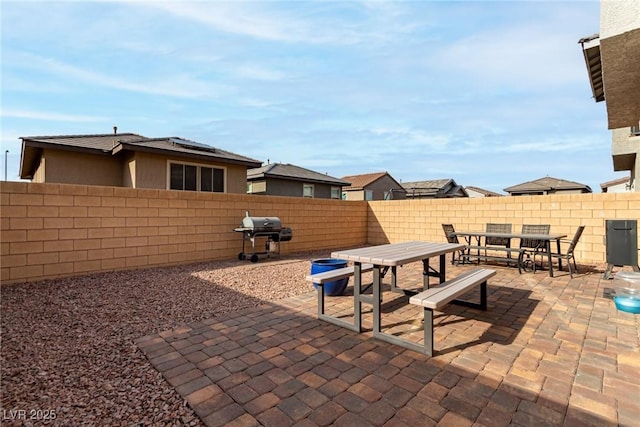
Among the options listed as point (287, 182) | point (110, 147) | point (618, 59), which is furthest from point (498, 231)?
point (110, 147)

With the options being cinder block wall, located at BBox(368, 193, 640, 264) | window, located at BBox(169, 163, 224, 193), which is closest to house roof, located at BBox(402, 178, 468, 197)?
cinder block wall, located at BBox(368, 193, 640, 264)

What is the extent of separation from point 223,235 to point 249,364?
17.2 feet

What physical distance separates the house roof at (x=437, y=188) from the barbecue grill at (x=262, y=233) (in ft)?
69.5

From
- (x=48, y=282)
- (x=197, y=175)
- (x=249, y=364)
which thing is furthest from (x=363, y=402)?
(x=197, y=175)

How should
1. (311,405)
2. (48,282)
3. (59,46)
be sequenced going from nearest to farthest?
1. (311,405)
2. (48,282)
3. (59,46)

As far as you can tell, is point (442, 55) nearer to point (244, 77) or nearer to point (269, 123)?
point (244, 77)

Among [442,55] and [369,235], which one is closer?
[442,55]

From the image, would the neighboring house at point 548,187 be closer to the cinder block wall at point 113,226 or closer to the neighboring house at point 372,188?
the neighboring house at point 372,188

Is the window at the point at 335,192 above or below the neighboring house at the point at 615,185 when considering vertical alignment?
below

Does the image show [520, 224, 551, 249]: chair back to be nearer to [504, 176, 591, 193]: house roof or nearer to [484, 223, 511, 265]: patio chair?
[484, 223, 511, 265]: patio chair

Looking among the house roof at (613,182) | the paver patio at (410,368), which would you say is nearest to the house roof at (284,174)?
the paver patio at (410,368)

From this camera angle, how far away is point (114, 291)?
429 cm

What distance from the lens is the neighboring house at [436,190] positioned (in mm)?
27019

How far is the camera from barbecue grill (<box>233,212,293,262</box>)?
269 inches
